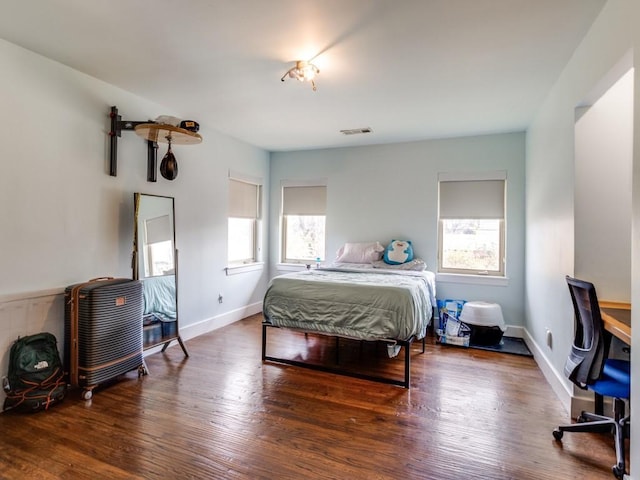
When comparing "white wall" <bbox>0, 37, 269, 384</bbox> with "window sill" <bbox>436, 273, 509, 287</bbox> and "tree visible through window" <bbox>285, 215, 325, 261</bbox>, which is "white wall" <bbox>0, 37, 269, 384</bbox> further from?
"window sill" <bbox>436, 273, 509, 287</bbox>

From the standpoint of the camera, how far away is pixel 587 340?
2018mm

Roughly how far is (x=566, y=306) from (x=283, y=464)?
2.30 metres

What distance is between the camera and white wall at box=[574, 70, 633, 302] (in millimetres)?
2326

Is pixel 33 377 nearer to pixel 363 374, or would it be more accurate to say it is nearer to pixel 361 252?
pixel 363 374

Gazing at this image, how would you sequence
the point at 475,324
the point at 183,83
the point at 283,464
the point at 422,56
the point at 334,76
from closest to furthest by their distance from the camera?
1. the point at 283,464
2. the point at 422,56
3. the point at 334,76
4. the point at 183,83
5. the point at 475,324

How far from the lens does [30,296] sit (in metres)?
2.55

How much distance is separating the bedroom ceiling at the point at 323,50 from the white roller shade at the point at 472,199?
3.08 feet

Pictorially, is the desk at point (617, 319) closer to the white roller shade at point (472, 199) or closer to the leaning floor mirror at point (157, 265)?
the white roller shade at point (472, 199)

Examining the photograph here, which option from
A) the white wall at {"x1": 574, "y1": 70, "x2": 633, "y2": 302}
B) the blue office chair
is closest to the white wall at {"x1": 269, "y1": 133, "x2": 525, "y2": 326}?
the white wall at {"x1": 574, "y1": 70, "x2": 633, "y2": 302}

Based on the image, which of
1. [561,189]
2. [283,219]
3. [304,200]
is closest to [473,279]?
[561,189]

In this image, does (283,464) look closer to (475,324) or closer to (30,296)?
(30,296)

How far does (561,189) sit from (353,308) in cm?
192

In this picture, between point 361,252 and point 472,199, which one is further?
point 361,252

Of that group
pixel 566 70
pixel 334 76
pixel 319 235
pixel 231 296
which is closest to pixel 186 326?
pixel 231 296
